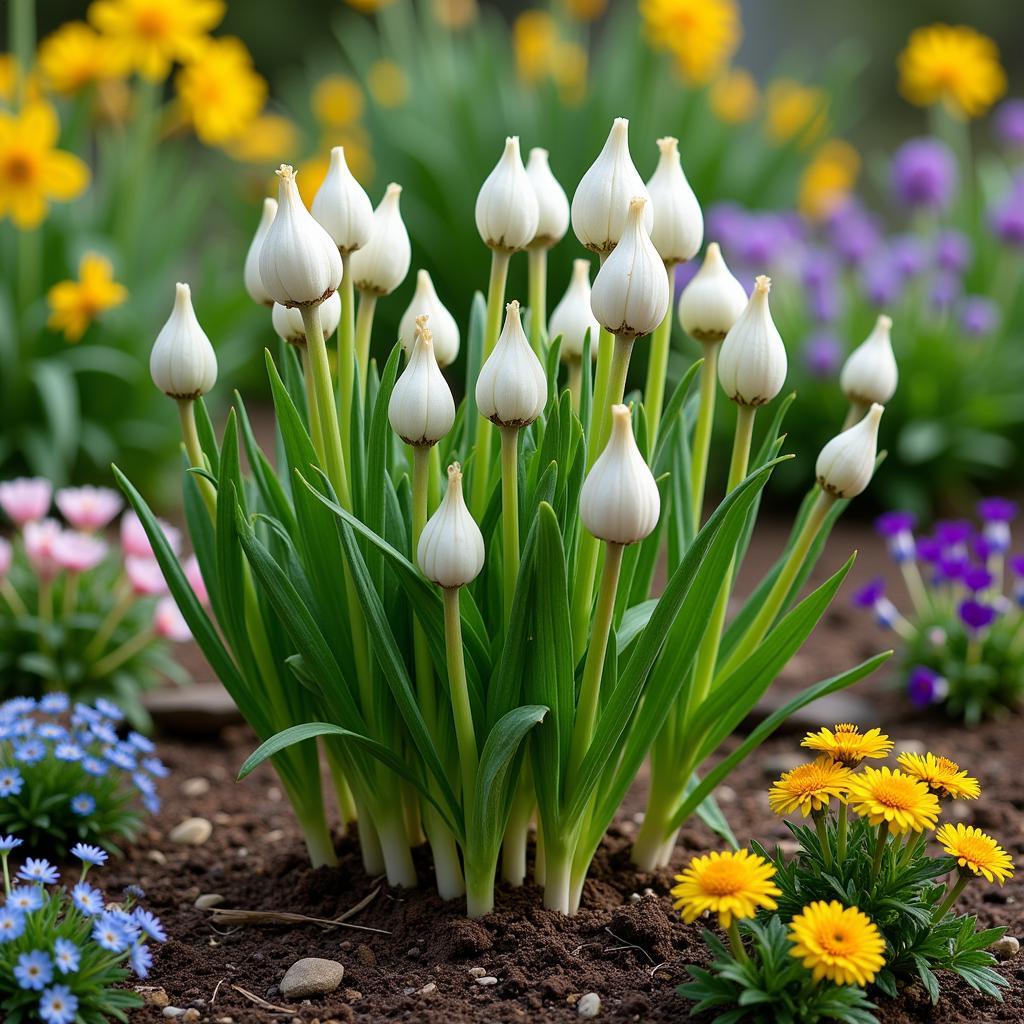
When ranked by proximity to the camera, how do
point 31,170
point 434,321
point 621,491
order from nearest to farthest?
1. point 621,491
2. point 434,321
3. point 31,170

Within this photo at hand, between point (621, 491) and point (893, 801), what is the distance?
500 mm

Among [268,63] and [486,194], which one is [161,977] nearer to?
[486,194]

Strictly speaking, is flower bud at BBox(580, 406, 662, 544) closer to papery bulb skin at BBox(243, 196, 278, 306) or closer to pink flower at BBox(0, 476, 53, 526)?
papery bulb skin at BBox(243, 196, 278, 306)

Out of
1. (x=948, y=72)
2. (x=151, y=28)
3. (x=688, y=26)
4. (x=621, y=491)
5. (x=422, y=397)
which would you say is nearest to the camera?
(x=621, y=491)

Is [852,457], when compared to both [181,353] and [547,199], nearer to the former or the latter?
[547,199]

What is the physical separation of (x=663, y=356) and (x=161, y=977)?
43.3 inches

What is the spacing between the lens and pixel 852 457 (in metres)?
1.72

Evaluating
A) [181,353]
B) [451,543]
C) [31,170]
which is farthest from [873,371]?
[31,170]

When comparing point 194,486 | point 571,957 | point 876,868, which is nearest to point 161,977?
point 571,957

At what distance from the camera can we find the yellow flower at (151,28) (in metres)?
3.88

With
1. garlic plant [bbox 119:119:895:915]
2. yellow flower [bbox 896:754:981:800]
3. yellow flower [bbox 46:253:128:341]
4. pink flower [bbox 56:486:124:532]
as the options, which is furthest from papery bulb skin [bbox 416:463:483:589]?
yellow flower [bbox 46:253:128:341]

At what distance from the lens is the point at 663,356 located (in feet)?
6.24

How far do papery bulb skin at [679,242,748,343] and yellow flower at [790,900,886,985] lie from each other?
77 cm

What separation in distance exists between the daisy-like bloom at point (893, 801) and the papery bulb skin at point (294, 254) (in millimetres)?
864
